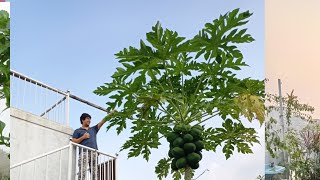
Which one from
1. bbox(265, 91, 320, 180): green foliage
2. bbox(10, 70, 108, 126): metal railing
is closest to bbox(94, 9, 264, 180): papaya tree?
bbox(10, 70, 108, 126): metal railing

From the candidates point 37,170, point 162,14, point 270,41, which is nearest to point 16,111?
point 37,170

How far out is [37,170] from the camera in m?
2.89

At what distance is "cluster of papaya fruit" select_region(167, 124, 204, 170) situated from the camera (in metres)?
2.39

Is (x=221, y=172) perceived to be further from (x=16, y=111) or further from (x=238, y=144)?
(x=16, y=111)

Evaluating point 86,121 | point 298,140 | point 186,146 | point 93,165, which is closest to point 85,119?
point 86,121

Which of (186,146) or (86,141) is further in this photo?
(86,141)

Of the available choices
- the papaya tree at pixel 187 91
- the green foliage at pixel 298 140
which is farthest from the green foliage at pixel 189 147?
the green foliage at pixel 298 140

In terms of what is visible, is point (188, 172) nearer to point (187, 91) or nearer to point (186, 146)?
point (186, 146)

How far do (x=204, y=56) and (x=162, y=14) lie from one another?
0.61 meters

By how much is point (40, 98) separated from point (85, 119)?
258 mm

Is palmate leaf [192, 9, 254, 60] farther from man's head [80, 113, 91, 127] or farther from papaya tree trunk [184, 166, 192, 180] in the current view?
man's head [80, 113, 91, 127]

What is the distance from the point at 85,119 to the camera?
120 inches

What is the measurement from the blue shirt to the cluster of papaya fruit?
2.21ft

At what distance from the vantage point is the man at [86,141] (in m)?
2.90
